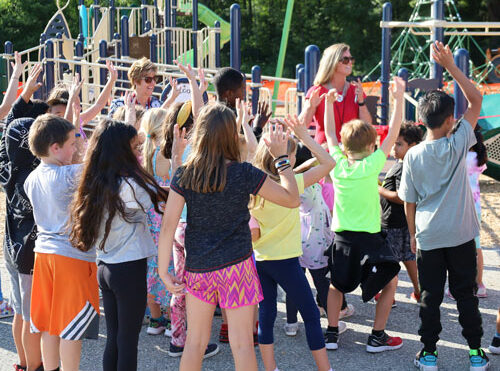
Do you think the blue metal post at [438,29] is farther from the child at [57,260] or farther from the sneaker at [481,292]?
the child at [57,260]

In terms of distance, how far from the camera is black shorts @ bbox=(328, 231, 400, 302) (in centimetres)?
414

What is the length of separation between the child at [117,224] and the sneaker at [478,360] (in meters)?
1.94

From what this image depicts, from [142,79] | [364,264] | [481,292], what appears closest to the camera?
[364,264]

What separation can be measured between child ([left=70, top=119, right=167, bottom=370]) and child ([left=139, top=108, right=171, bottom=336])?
0.81 meters

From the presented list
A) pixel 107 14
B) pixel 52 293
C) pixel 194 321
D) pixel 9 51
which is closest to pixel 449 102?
pixel 194 321

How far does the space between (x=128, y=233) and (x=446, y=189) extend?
1.82 m

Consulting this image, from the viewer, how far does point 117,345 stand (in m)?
3.32

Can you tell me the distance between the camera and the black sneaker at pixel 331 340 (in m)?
4.28

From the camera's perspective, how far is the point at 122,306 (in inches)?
129

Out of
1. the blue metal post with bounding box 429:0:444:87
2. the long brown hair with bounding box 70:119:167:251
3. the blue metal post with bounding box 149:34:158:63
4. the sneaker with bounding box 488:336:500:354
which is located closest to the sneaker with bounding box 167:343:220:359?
the long brown hair with bounding box 70:119:167:251

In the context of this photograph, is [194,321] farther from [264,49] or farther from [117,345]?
[264,49]

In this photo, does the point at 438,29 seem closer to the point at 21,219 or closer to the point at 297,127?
the point at 297,127

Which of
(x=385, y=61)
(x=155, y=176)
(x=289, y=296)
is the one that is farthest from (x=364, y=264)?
(x=385, y=61)

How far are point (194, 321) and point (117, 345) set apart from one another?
0.43 metres
